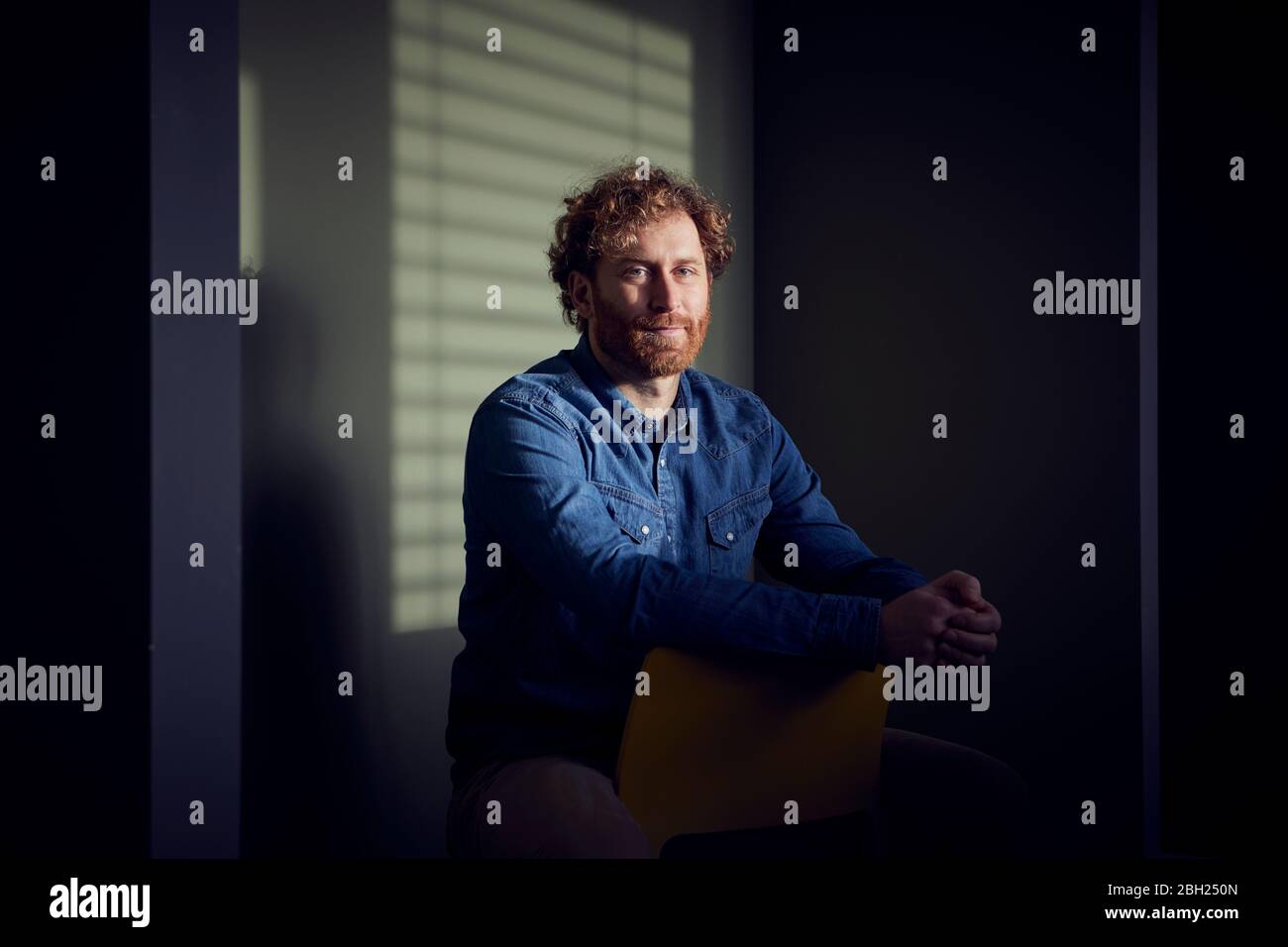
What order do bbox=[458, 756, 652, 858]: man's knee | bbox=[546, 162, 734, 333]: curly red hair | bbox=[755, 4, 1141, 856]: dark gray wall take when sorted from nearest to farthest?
bbox=[458, 756, 652, 858]: man's knee
bbox=[546, 162, 734, 333]: curly red hair
bbox=[755, 4, 1141, 856]: dark gray wall

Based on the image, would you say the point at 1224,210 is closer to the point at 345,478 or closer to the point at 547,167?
the point at 547,167

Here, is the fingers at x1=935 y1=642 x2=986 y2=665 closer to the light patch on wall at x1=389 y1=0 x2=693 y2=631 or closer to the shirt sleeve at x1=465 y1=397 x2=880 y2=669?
the shirt sleeve at x1=465 y1=397 x2=880 y2=669

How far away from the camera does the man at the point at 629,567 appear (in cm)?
124

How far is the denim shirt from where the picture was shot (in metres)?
1.25

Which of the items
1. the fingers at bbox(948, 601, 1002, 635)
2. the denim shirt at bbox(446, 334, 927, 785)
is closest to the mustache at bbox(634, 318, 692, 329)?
the denim shirt at bbox(446, 334, 927, 785)

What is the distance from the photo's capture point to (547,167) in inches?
80.1

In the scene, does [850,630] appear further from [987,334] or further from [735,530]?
[987,334]

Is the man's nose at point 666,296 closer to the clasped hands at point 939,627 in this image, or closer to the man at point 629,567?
the man at point 629,567

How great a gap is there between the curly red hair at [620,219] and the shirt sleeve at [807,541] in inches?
15.0

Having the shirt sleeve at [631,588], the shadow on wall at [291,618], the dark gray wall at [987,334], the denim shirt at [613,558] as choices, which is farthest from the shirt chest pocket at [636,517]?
the dark gray wall at [987,334]

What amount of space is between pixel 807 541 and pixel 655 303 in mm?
484

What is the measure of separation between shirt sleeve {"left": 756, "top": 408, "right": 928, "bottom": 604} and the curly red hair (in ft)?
1.25

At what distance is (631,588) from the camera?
1253 mm

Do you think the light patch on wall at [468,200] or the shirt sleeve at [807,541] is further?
the light patch on wall at [468,200]
